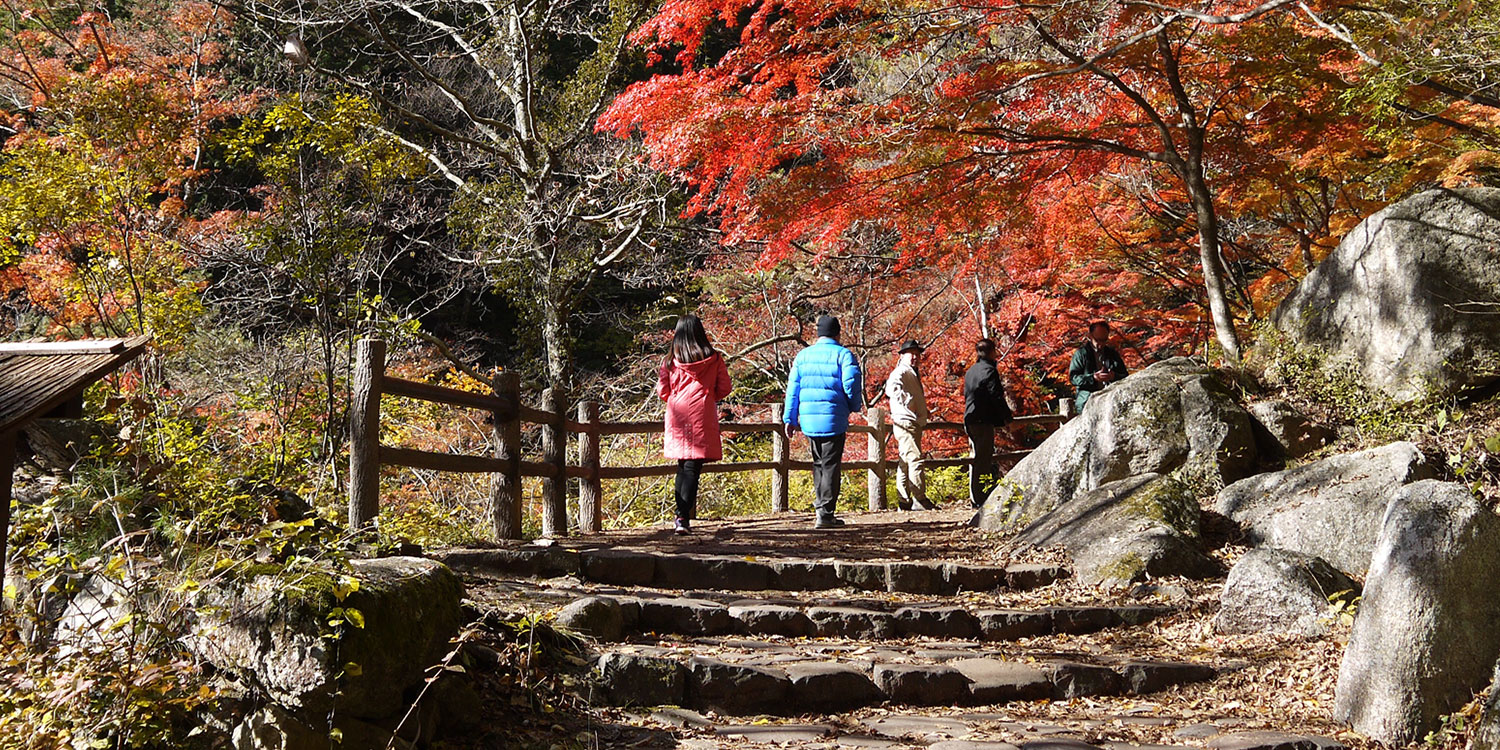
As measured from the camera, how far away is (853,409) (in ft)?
27.6

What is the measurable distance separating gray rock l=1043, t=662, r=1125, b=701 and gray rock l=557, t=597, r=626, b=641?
2.14 m

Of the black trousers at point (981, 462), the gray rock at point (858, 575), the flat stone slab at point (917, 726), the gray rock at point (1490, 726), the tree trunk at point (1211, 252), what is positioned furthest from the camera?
the black trousers at point (981, 462)

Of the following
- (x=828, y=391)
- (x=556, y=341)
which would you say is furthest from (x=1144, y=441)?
(x=556, y=341)

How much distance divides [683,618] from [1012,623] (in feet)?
6.27

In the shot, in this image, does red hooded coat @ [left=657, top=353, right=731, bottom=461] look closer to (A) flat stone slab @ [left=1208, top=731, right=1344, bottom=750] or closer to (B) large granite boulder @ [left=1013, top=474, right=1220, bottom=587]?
(B) large granite boulder @ [left=1013, top=474, right=1220, bottom=587]

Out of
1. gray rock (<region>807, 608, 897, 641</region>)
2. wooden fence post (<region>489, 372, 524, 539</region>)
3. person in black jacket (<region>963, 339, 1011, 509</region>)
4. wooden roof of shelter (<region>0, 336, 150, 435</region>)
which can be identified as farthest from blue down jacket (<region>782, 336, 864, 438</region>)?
wooden roof of shelter (<region>0, 336, 150, 435</region>)

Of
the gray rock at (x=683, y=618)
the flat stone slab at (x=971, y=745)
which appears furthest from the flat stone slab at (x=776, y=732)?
the gray rock at (x=683, y=618)

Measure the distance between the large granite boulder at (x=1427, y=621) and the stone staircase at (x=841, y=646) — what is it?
1.17 feet

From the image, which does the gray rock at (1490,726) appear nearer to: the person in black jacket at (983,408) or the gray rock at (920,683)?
the gray rock at (920,683)

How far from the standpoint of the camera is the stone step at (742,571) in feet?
19.8

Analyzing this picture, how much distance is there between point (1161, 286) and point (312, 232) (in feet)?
37.5

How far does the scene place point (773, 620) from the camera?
5.62m

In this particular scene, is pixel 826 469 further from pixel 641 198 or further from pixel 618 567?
pixel 641 198

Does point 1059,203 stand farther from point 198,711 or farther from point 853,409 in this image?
point 198,711
